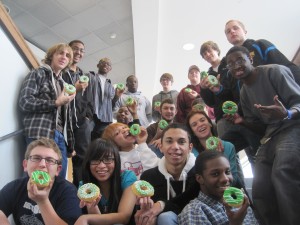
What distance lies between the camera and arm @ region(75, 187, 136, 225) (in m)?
1.54

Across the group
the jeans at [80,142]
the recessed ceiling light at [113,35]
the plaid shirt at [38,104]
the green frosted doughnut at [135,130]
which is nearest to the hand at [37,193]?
the plaid shirt at [38,104]

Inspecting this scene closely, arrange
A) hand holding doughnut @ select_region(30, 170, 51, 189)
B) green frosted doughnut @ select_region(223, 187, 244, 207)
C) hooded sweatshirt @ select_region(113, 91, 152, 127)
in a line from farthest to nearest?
hooded sweatshirt @ select_region(113, 91, 152, 127)
hand holding doughnut @ select_region(30, 170, 51, 189)
green frosted doughnut @ select_region(223, 187, 244, 207)

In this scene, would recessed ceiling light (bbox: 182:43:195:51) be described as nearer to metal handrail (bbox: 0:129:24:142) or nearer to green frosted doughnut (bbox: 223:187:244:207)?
metal handrail (bbox: 0:129:24:142)

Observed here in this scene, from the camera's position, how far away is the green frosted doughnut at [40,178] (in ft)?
4.99

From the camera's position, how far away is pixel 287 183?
1.62 metres

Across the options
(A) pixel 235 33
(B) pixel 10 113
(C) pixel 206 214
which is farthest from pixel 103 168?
(A) pixel 235 33

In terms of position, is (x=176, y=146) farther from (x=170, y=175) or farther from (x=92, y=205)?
(x=92, y=205)

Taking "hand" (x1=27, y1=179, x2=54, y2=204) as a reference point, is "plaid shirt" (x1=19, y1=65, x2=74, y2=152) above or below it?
above

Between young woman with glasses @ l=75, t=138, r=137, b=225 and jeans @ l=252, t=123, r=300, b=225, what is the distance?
2.67 ft

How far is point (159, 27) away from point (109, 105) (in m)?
2.73

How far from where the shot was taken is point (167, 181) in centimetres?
199

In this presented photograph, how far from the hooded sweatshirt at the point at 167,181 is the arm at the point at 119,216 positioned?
0.21 m

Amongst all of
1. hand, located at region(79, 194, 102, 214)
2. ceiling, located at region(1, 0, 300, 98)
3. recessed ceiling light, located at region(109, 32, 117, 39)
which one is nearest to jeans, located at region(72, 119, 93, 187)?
hand, located at region(79, 194, 102, 214)

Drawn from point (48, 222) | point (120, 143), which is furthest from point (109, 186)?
point (120, 143)
